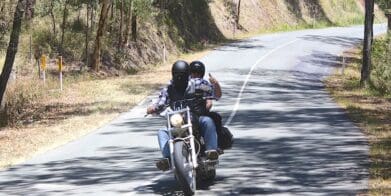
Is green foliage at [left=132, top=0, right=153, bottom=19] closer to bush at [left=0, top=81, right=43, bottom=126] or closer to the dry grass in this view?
the dry grass

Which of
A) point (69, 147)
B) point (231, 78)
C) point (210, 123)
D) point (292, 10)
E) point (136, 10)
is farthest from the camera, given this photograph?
point (292, 10)

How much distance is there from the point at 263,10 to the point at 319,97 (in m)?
45.9

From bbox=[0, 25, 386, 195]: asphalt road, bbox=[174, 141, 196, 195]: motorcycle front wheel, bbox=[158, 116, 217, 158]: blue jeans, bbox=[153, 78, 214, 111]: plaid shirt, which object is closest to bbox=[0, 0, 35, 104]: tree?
bbox=[0, 25, 386, 195]: asphalt road

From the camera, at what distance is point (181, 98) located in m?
8.77

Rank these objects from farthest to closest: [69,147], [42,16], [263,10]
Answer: [263,10] < [42,16] < [69,147]

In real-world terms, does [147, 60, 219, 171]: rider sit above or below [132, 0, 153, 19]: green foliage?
below

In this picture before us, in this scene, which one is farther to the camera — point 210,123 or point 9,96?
point 9,96

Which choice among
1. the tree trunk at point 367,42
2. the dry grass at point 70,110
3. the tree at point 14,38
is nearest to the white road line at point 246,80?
the dry grass at point 70,110

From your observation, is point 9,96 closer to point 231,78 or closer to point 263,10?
point 231,78

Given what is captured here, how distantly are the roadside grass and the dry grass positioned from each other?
6.82 meters

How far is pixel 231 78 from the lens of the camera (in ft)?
93.2

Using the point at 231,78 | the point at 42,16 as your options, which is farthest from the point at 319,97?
the point at 42,16

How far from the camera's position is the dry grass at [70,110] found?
14375mm

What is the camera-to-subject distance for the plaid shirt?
28.7 feet
